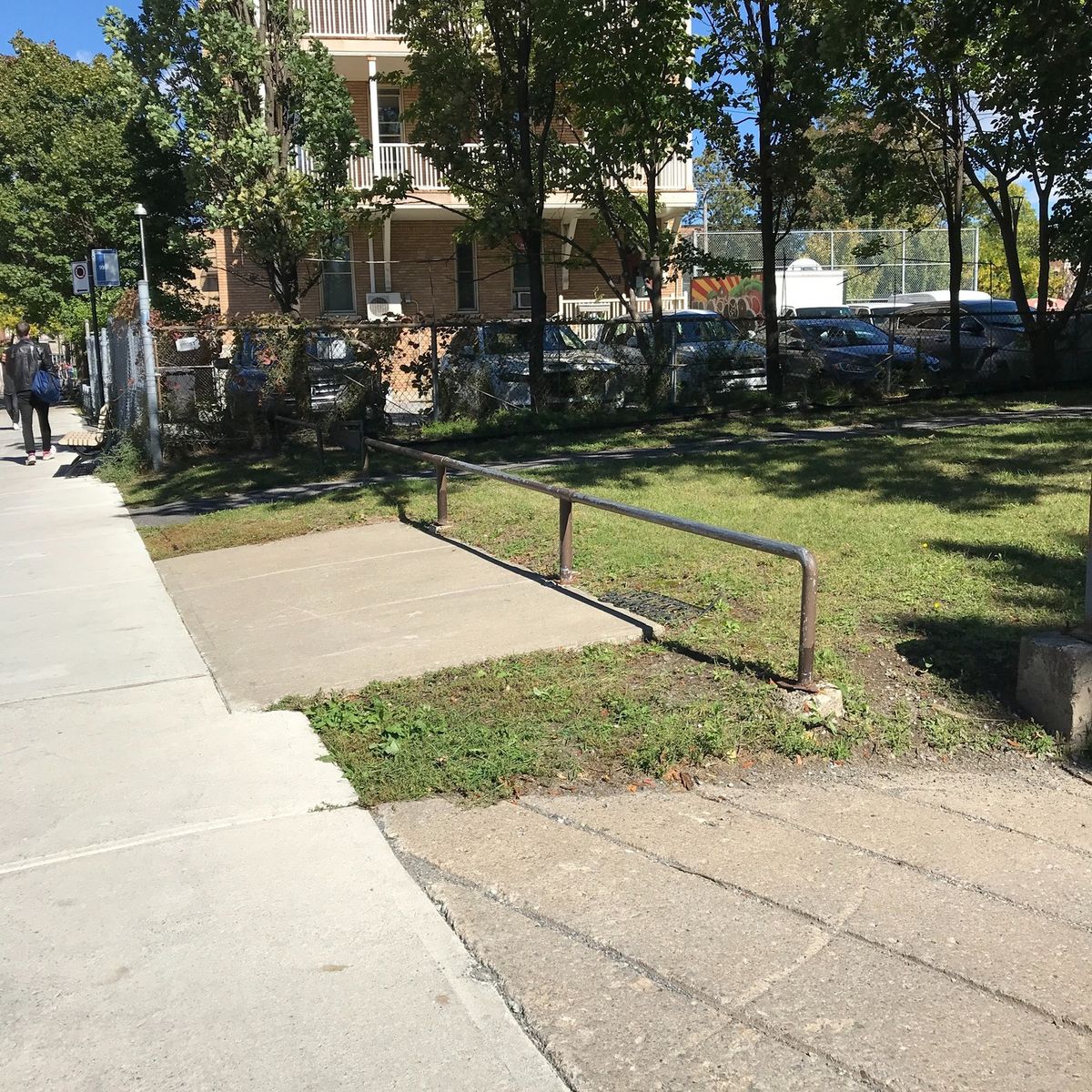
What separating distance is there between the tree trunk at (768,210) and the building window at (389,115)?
39.1 ft

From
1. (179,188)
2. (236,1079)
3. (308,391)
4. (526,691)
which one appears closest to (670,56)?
(308,391)

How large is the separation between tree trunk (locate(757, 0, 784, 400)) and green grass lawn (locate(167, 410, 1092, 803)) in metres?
7.79

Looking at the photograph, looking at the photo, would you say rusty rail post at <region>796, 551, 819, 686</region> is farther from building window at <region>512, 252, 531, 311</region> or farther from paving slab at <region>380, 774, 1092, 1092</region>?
building window at <region>512, 252, 531, 311</region>

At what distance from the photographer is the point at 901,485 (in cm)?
1024

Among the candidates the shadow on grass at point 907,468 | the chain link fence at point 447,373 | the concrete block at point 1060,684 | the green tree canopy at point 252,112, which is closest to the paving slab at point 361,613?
the concrete block at point 1060,684

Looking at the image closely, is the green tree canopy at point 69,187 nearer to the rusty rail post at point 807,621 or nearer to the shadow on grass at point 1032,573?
the shadow on grass at point 1032,573

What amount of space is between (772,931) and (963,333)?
2032cm

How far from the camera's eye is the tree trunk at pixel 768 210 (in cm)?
1741

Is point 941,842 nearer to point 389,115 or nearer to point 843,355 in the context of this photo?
point 843,355

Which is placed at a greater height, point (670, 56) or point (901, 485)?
point (670, 56)

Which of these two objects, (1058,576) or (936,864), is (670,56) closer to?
(1058,576)

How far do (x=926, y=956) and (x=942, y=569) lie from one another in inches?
167

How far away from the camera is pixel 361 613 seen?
692 cm

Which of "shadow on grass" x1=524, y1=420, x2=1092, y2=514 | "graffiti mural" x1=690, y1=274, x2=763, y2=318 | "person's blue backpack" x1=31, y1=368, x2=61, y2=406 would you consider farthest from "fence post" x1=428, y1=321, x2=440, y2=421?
"graffiti mural" x1=690, y1=274, x2=763, y2=318
